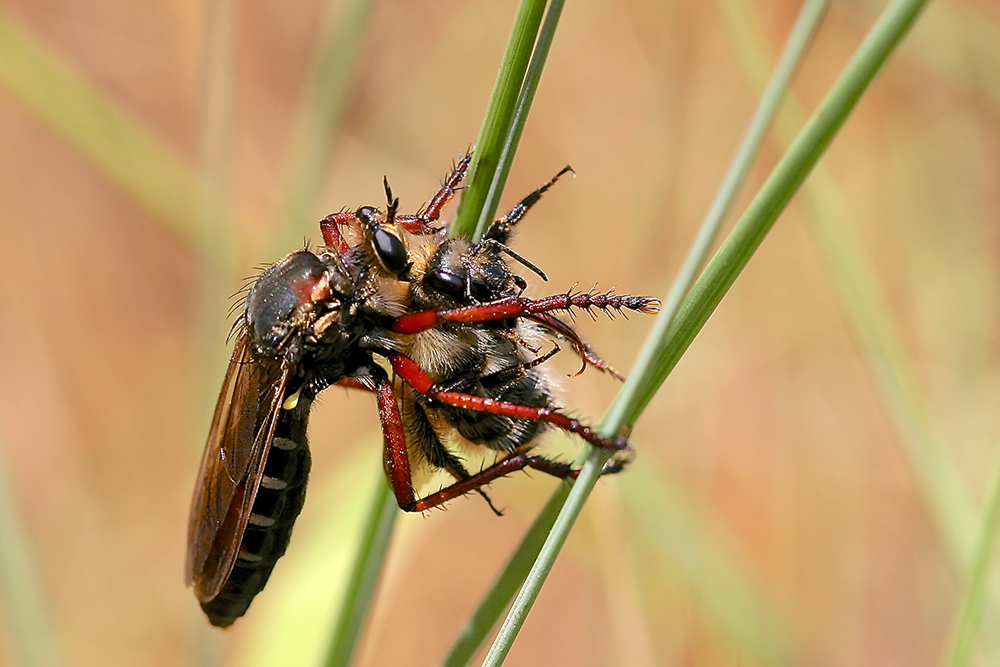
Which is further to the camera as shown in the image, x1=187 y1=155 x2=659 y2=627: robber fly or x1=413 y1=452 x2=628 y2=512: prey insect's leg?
x1=187 y1=155 x2=659 y2=627: robber fly

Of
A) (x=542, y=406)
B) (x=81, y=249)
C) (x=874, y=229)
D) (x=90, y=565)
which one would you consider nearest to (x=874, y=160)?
(x=874, y=229)

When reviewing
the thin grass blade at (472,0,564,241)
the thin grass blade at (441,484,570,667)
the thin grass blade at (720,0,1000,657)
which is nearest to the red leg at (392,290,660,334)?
the thin grass blade at (472,0,564,241)

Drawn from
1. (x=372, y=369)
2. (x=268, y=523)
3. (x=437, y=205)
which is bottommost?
(x=268, y=523)

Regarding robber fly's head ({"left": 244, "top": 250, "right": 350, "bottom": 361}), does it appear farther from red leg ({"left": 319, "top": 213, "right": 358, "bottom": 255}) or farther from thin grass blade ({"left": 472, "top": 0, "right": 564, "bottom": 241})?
thin grass blade ({"left": 472, "top": 0, "right": 564, "bottom": 241})

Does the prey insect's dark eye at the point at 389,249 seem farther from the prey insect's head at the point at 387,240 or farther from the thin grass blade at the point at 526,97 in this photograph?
the thin grass blade at the point at 526,97

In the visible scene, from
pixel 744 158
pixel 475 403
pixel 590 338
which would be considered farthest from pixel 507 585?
pixel 590 338

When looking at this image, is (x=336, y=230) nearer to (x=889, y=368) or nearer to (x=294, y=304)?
(x=294, y=304)
